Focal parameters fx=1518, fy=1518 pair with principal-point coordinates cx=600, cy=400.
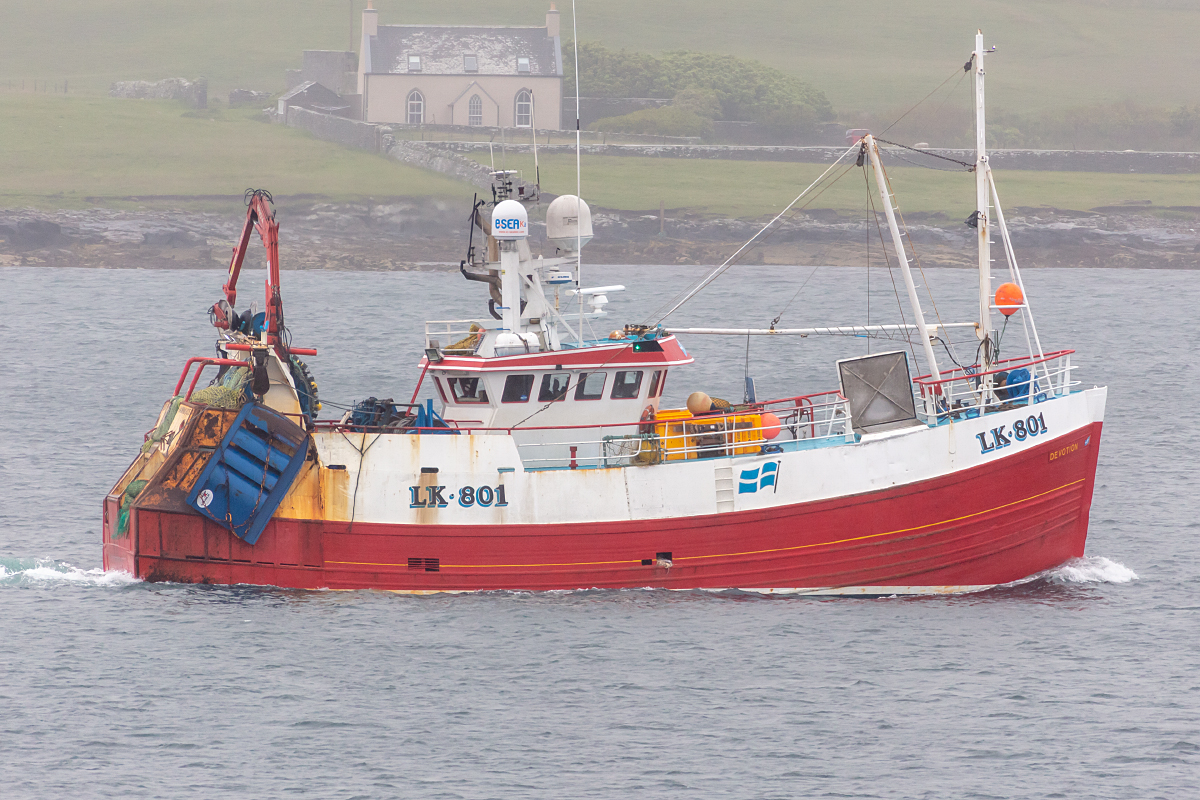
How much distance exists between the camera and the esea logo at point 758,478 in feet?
85.1

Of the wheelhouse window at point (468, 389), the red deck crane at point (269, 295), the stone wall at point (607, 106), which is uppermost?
the stone wall at point (607, 106)

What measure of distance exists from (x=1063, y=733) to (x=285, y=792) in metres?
11.3

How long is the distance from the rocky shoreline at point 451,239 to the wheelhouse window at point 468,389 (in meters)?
66.0

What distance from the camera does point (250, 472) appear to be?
26.2 metres

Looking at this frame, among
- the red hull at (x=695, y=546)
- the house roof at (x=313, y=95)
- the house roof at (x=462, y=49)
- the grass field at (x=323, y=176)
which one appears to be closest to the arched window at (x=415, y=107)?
the house roof at (x=462, y=49)

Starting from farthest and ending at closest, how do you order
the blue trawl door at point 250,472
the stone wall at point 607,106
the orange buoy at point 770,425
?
the stone wall at point 607,106, the orange buoy at point 770,425, the blue trawl door at point 250,472

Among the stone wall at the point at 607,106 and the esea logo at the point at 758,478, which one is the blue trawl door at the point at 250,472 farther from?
the stone wall at the point at 607,106

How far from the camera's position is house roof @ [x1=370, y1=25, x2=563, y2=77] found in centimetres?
11500

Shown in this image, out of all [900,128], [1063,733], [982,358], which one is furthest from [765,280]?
[1063,733]

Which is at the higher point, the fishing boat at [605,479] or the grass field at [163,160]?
the grass field at [163,160]

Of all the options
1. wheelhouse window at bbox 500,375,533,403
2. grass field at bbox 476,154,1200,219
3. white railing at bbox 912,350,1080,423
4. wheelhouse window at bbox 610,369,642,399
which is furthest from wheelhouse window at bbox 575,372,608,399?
grass field at bbox 476,154,1200,219

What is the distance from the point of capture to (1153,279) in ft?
319

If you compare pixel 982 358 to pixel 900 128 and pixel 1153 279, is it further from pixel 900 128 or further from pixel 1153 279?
pixel 900 128

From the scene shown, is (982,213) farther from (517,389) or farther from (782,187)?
(782,187)
